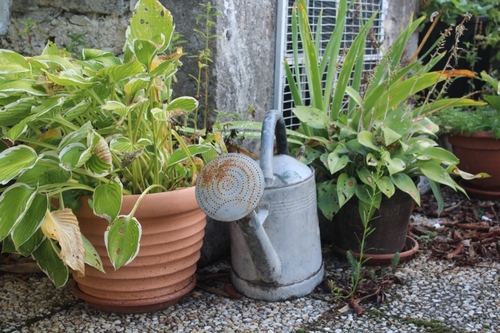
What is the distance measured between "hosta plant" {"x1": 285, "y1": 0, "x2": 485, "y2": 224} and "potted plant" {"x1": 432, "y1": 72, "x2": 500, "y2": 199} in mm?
845

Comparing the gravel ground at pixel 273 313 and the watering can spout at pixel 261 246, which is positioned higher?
the watering can spout at pixel 261 246

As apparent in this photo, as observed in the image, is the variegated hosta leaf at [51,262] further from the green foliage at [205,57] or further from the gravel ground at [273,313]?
the green foliage at [205,57]

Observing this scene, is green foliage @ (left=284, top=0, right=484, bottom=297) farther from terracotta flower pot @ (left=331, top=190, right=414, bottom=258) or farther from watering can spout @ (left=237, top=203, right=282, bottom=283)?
watering can spout @ (left=237, top=203, right=282, bottom=283)

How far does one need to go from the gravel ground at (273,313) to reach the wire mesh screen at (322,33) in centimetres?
105

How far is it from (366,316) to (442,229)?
1.11 m

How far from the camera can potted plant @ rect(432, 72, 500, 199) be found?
326 centimetres

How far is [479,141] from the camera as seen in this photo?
3279 millimetres

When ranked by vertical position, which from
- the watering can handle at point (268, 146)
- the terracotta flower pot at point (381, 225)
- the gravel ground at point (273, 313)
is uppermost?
the watering can handle at point (268, 146)

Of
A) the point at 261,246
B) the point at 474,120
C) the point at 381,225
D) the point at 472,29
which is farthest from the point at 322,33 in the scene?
the point at 261,246

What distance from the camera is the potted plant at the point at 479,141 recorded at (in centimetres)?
326

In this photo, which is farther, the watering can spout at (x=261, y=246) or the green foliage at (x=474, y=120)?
the green foliage at (x=474, y=120)

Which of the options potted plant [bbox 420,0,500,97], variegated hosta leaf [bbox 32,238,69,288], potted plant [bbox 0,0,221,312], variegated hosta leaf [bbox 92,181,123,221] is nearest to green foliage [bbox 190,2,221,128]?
potted plant [bbox 0,0,221,312]

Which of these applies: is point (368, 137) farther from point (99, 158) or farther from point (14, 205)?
point (14, 205)

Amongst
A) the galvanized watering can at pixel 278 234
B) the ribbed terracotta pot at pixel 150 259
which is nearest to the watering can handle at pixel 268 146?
the galvanized watering can at pixel 278 234
